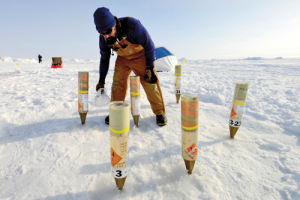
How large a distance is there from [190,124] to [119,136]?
0.63 meters

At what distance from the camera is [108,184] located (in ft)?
4.64

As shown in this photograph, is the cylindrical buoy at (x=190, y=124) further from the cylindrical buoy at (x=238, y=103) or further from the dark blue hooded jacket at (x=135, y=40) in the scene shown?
the dark blue hooded jacket at (x=135, y=40)

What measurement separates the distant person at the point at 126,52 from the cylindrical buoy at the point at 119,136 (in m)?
1.17

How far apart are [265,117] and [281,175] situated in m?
1.68

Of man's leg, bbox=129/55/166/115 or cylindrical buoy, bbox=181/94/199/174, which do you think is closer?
cylindrical buoy, bbox=181/94/199/174

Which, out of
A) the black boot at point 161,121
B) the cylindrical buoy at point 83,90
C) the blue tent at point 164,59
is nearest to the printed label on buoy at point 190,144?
the black boot at point 161,121

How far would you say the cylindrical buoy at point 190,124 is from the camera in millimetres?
1352

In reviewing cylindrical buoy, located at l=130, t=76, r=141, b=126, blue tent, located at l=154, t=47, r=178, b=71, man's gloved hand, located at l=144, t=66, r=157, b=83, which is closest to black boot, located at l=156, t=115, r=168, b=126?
cylindrical buoy, located at l=130, t=76, r=141, b=126

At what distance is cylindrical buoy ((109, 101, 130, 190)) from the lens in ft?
3.77

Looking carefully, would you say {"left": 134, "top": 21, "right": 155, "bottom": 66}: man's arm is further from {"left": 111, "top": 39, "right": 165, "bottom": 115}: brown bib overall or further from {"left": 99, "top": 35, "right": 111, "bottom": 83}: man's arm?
{"left": 99, "top": 35, "right": 111, "bottom": 83}: man's arm

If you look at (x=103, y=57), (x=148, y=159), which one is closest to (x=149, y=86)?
(x=103, y=57)

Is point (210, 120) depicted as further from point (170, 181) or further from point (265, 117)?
point (170, 181)

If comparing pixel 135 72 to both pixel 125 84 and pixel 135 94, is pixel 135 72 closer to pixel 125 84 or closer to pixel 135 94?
pixel 125 84

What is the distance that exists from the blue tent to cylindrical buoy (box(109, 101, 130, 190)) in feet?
30.6
